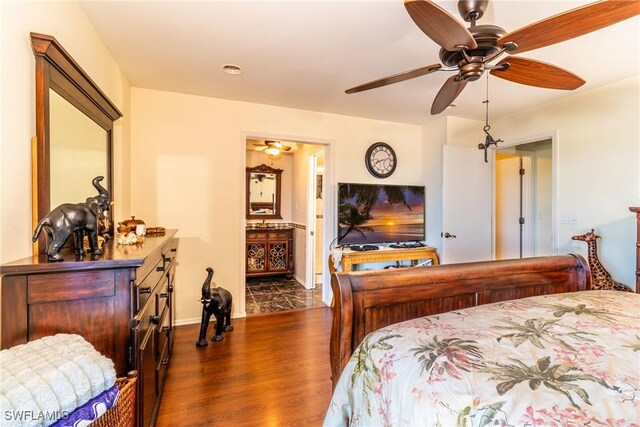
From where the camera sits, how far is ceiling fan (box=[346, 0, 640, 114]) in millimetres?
1177

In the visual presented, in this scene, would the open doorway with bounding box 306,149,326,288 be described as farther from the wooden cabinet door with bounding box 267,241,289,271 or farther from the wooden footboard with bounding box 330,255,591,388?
the wooden footboard with bounding box 330,255,591,388

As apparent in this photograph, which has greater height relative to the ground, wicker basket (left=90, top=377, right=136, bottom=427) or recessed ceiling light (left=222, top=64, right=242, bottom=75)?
recessed ceiling light (left=222, top=64, right=242, bottom=75)

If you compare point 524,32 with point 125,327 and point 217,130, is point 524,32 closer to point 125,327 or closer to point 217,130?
point 125,327

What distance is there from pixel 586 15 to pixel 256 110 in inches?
116

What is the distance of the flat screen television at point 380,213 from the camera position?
3.75 metres

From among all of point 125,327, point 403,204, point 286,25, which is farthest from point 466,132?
point 125,327

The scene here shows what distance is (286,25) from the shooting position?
77.0 inches

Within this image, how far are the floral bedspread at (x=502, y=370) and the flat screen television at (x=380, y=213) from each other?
246cm

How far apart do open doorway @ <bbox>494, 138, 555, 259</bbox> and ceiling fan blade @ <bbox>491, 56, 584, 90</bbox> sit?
8.68ft

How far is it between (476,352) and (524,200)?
474cm

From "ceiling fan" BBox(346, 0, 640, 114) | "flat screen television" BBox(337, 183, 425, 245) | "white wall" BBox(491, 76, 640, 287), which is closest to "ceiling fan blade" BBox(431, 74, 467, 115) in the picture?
"ceiling fan" BBox(346, 0, 640, 114)

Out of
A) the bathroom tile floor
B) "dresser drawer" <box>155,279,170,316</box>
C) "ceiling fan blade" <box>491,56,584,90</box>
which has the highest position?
"ceiling fan blade" <box>491,56,584,90</box>

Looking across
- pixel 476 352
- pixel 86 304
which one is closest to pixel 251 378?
pixel 86 304

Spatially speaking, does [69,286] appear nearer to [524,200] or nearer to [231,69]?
[231,69]
